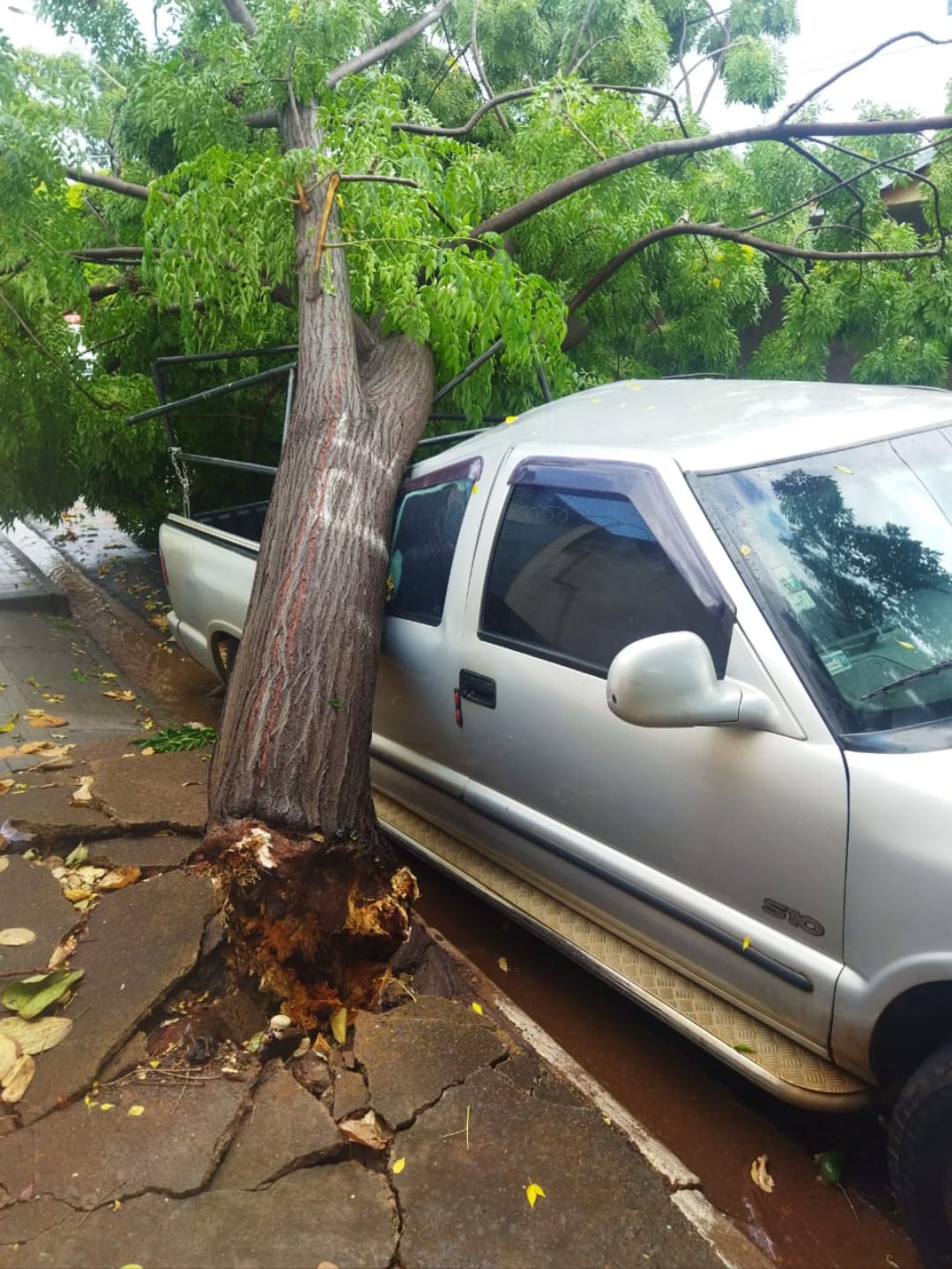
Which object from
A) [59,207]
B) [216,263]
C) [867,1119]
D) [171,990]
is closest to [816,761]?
[867,1119]

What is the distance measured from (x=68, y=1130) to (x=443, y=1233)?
93cm

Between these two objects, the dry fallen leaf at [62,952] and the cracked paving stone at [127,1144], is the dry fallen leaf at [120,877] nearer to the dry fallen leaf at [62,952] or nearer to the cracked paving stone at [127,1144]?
the dry fallen leaf at [62,952]

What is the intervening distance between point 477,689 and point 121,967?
4.47 feet

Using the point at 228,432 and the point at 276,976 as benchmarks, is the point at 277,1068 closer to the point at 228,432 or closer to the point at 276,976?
the point at 276,976

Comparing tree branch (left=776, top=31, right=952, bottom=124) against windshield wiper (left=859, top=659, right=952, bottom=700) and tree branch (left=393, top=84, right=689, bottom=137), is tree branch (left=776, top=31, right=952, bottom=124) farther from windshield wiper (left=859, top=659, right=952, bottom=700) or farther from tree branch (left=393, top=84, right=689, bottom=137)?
windshield wiper (left=859, top=659, right=952, bottom=700)

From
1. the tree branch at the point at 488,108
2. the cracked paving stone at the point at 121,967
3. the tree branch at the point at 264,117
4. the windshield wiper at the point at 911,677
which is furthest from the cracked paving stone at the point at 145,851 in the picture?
the tree branch at the point at 264,117

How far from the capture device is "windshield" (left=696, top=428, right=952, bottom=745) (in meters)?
2.48

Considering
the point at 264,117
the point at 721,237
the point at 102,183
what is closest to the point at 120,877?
the point at 102,183

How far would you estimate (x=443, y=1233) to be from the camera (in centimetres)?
222

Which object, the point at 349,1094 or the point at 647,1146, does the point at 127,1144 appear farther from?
the point at 647,1146

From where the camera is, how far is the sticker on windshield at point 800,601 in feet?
8.55

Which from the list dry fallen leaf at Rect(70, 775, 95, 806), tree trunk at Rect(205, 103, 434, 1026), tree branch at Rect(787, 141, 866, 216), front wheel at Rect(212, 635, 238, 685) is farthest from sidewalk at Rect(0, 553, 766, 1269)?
tree branch at Rect(787, 141, 866, 216)

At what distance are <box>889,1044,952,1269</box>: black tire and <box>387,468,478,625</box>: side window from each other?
82.0 inches

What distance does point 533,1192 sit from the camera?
2332mm
